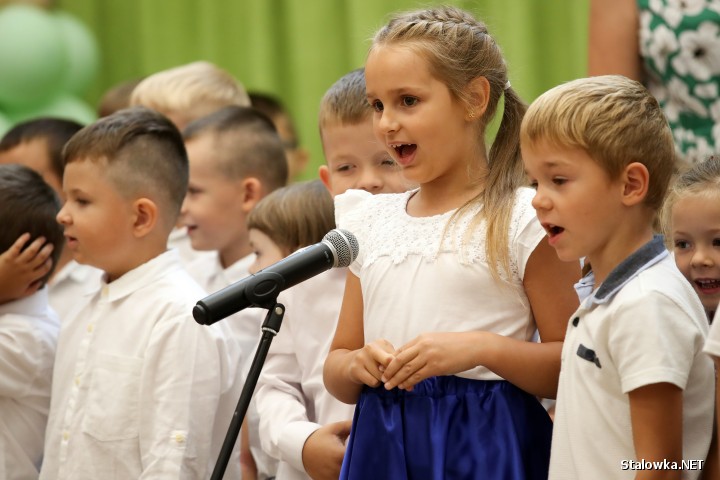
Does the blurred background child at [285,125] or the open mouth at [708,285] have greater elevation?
the open mouth at [708,285]

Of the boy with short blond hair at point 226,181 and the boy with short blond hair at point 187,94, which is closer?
the boy with short blond hair at point 226,181

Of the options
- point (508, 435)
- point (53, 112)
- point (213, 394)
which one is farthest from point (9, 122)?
point (508, 435)

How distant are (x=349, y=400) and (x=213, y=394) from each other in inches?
18.2

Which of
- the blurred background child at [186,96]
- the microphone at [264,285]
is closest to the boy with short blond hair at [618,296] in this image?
the microphone at [264,285]

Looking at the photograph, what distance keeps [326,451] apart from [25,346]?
92 centimetres

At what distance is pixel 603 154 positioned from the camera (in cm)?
155

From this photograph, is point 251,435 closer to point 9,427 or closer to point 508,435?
point 9,427

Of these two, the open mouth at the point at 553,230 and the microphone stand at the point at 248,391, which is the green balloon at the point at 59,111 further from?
the open mouth at the point at 553,230

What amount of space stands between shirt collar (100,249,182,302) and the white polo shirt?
108 centimetres

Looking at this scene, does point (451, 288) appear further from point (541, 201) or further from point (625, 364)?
point (625, 364)

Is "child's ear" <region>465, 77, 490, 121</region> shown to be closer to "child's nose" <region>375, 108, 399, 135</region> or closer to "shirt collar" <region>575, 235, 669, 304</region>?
"child's nose" <region>375, 108, 399, 135</region>

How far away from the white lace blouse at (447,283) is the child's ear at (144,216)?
764 millimetres

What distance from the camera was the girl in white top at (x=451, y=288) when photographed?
168 cm

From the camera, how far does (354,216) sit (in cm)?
196
